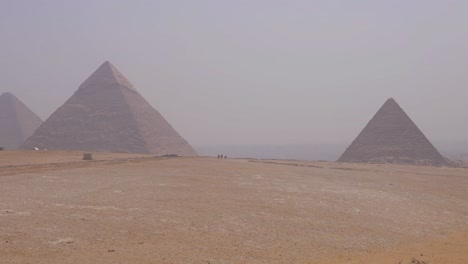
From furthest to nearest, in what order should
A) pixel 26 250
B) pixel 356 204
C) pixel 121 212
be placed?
pixel 356 204 → pixel 121 212 → pixel 26 250

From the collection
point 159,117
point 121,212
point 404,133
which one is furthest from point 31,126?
point 121,212

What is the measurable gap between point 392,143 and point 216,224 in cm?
5814

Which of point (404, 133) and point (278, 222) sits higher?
point (404, 133)

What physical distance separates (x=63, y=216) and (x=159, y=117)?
8463 centimetres

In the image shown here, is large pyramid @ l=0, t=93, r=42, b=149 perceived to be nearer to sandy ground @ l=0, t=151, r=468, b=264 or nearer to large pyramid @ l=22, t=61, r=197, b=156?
large pyramid @ l=22, t=61, r=197, b=156

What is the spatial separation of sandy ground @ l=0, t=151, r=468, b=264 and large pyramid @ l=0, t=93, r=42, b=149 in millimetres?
94068

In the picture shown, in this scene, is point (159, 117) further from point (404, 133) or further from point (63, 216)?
point (63, 216)

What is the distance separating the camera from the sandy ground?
769 centimetres

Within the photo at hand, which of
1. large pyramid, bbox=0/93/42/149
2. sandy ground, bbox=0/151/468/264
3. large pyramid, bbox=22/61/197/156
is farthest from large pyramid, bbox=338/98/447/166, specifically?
large pyramid, bbox=0/93/42/149

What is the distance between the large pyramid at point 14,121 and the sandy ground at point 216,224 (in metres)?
94.1

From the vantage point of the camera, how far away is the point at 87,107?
294ft

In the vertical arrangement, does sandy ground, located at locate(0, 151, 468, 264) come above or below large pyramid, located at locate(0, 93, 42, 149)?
below

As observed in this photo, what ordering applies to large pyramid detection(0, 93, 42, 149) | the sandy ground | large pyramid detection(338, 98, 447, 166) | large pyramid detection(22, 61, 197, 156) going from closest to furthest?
the sandy ground
large pyramid detection(338, 98, 447, 166)
large pyramid detection(22, 61, 197, 156)
large pyramid detection(0, 93, 42, 149)

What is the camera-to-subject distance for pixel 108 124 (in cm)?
8369
